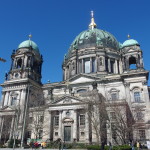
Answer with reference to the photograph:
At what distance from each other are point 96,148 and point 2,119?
30615mm

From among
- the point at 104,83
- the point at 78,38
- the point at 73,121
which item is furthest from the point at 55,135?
the point at 78,38

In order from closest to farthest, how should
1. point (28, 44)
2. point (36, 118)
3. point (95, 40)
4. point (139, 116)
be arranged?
point (139, 116), point (36, 118), point (28, 44), point (95, 40)

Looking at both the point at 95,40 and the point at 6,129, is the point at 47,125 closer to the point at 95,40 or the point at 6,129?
the point at 6,129

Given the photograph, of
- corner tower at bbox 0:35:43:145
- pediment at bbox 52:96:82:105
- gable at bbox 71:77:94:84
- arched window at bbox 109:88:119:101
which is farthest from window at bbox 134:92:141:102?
corner tower at bbox 0:35:43:145

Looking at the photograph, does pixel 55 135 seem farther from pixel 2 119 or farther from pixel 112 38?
pixel 112 38

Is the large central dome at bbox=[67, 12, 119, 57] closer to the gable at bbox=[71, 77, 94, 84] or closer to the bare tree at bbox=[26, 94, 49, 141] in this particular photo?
the gable at bbox=[71, 77, 94, 84]

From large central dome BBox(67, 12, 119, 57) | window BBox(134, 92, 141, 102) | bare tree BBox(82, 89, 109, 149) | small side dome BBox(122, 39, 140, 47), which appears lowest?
bare tree BBox(82, 89, 109, 149)

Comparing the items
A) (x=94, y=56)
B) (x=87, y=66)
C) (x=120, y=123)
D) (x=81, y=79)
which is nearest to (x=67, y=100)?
(x=81, y=79)

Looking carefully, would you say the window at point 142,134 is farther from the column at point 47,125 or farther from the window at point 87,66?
the window at point 87,66

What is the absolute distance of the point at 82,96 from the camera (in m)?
43.6

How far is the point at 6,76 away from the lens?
2224 inches

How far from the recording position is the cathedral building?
37844 millimetres

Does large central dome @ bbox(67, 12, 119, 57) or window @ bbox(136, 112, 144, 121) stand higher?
large central dome @ bbox(67, 12, 119, 57)

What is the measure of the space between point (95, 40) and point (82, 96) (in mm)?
26249
